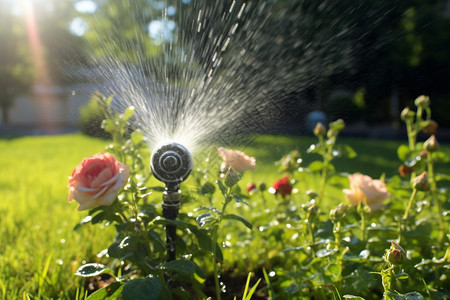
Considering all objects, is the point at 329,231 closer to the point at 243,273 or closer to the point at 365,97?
the point at 243,273

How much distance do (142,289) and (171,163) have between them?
34 cm

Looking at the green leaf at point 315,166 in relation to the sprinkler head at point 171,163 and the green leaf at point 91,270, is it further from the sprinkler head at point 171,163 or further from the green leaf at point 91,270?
the green leaf at point 91,270

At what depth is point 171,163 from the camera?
124 centimetres

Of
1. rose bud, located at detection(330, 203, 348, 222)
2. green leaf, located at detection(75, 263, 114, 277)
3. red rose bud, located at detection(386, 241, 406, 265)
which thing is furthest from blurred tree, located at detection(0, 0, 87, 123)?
red rose bud, located at detection(386, 241, 406, 265)

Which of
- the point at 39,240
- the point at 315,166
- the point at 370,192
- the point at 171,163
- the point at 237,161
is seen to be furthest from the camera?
the point at 39,240

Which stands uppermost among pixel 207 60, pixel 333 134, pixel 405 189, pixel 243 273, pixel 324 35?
pixel 324 35

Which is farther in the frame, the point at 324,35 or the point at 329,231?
the point at 324,35

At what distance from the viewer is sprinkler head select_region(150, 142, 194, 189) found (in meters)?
1.25

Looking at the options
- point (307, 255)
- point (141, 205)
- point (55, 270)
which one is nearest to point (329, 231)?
point (307, 255)

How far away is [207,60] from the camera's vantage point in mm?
2238

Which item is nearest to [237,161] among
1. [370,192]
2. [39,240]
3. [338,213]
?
[338,213]

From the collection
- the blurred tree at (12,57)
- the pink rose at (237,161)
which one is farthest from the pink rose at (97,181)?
the blurred tree at (12,57)

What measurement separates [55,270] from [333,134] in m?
1.17

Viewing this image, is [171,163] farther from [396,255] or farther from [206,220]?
[396,255]
